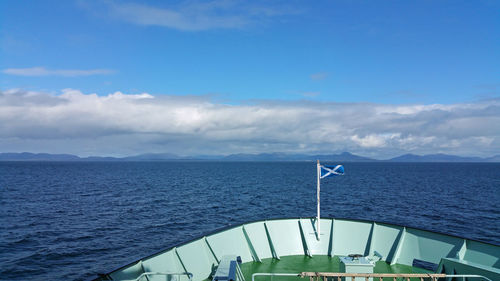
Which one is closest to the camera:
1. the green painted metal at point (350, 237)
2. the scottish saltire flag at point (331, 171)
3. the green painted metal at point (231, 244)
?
the green painted metal at point (231, 244)

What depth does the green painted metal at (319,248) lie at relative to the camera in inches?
446

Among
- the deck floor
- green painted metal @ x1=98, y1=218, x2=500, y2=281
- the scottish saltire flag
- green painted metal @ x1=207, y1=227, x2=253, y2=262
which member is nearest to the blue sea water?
green painted metal @ x1=207, y1=227, x2=253, y2=262

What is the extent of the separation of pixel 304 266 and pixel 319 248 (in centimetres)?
185

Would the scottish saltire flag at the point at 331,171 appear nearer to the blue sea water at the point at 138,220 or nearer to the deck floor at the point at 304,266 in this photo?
the deck floor at the point at 304,266

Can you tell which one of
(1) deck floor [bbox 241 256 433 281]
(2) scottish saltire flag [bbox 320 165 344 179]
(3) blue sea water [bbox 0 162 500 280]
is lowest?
(3) blue sea water [bbox 0 162 500 280]

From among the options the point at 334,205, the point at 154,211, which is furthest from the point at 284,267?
the point at 334,205

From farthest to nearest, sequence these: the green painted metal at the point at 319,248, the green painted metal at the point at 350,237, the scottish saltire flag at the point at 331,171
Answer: the scottish saltire flag at the point at 331,171
the green painted metal at the point at 350,237
the green painted metal at the point at 319,248

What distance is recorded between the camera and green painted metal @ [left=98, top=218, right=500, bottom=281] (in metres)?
11.3

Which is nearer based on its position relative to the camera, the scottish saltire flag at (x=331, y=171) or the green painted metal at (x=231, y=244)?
the green painted metal at (x=231, y=244)

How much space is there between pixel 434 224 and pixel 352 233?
26.8 m

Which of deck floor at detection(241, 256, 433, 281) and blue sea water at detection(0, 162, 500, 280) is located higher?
deck floor at detection(241, 256, 433, 281)

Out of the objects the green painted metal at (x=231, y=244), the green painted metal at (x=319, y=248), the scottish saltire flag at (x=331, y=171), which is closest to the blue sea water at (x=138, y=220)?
the green painted metal at (x=231, y=244)

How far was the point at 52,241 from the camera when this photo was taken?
28.6 meters

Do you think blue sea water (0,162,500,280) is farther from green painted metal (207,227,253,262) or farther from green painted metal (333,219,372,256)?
green painted metal (333,219,372,256)
